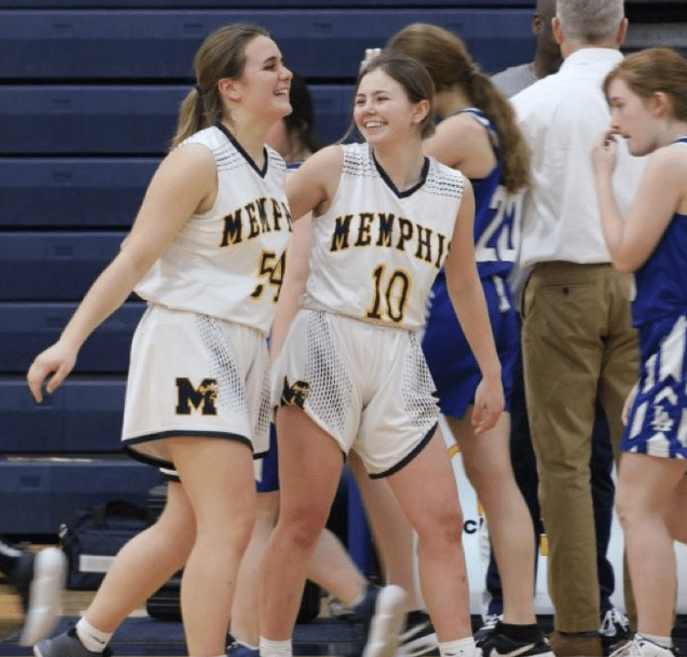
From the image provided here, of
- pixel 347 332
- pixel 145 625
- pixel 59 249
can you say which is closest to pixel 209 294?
pixel 347 332

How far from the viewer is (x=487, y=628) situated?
467 cm

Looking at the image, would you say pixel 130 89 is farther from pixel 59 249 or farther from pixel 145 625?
pixel 145 625

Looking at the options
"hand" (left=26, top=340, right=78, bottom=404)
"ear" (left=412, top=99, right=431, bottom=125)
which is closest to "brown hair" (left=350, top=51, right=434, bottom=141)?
"ear" (left=412, top=99, right=431, bottom=125)

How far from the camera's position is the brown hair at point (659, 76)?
13.7 feet

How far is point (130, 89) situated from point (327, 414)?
341cm

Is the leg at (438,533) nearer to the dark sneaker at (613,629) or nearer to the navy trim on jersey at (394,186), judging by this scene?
the navy trim on jersey at (394,186)

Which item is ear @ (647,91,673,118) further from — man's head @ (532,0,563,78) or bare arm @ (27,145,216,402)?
bare arm @ (27,145,216,402)

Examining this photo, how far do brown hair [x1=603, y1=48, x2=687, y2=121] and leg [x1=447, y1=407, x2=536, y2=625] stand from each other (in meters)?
0.88

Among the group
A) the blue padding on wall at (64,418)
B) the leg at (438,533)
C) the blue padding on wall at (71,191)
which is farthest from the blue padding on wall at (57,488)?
the leg at (438,533)

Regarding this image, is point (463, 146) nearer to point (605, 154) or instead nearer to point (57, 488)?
point (605, 154)

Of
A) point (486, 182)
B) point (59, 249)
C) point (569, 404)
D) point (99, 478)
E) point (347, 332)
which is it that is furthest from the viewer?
point (59, 249)

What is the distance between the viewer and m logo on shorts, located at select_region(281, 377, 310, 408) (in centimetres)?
406

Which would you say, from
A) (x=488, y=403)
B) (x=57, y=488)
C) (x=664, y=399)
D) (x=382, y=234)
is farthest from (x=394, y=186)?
(x=57, y=488)

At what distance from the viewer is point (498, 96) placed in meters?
4.43
